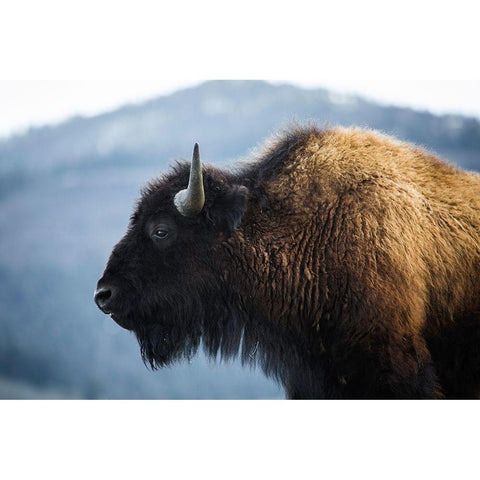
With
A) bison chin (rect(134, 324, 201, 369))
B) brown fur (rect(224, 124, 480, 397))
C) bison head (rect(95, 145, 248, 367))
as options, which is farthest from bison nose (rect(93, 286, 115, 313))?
brown fur (rect(224, 124, 480, 397))

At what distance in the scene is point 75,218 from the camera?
385cm

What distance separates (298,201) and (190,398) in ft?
3.92

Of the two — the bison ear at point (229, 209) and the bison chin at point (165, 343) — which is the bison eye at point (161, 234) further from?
the bison chin at point (165, 343)

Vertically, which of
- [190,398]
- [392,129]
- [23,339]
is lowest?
[190,398]

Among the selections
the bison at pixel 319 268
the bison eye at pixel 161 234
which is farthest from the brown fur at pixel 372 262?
the bison eye at pixel 161 234

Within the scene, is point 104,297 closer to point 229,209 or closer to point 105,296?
point 105,296

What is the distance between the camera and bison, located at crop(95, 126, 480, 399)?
2.80m

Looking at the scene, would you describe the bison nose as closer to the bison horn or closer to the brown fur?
the bison horn

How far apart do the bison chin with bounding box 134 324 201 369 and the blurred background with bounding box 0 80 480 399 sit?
154 millimetres

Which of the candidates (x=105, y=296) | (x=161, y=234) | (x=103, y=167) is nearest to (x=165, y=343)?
(x=105, y=296)

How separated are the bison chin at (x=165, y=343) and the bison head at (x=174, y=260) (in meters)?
0.03

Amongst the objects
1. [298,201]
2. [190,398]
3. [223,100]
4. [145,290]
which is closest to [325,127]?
[298,201]

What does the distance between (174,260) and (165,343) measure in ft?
1.47
